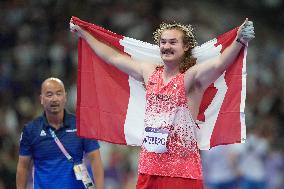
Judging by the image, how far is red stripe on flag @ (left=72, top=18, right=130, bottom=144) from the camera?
698 cm

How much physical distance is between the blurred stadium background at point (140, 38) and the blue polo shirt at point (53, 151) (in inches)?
134

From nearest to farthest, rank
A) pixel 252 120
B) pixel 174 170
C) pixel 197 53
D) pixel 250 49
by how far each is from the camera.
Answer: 1. pixel 174 170
2. pixel 197 53
3. pixel 252 120
4. pixel 250 49

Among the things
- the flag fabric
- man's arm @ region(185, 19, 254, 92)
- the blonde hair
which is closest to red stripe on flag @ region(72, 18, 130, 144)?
the flag fabric

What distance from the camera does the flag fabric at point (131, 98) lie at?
6.50 metres

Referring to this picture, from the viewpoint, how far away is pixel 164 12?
1609 centimetres

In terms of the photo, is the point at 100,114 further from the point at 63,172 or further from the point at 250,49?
the point at 250,49

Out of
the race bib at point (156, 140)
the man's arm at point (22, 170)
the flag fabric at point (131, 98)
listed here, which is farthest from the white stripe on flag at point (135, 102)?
the man's arm at point (22, 170)

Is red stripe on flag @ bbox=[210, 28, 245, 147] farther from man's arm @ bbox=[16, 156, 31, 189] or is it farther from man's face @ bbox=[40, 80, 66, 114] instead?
man's arm @ bbox=[16, 156, 31, 189]

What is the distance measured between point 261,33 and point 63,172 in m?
9.54

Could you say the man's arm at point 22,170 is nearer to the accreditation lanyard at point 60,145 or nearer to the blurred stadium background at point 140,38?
the accreditation lanyard at point 60,145

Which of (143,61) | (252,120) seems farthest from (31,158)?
(252,120)

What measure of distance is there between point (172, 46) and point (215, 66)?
385 mm

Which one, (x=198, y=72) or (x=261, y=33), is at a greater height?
(x=261, y=33)

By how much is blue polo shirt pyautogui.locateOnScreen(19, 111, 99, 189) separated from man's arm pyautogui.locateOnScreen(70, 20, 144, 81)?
3.02 ft
